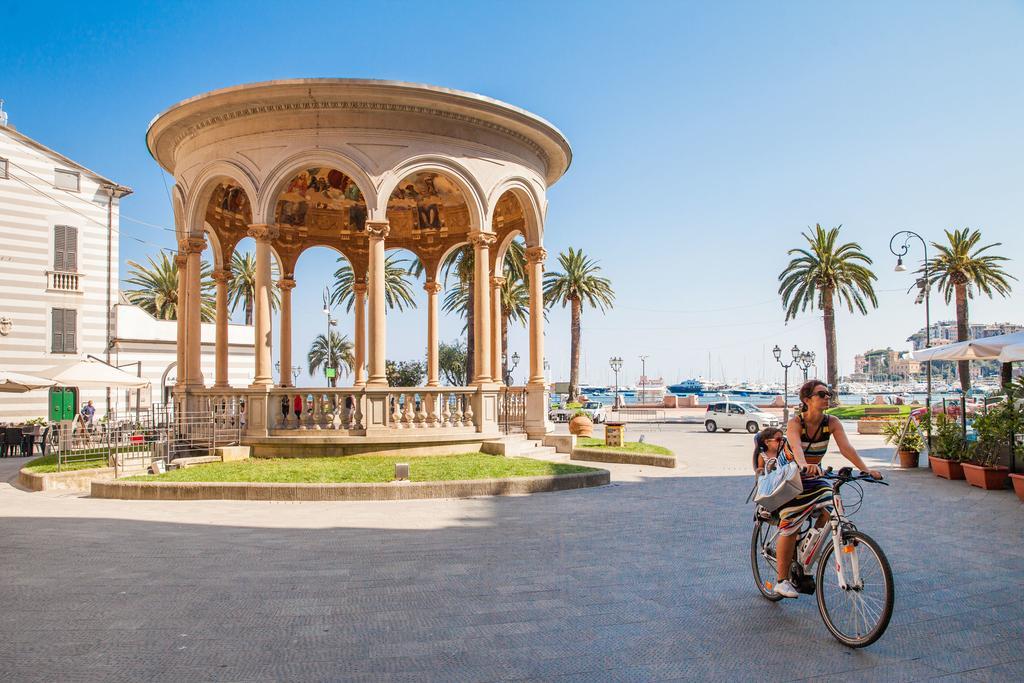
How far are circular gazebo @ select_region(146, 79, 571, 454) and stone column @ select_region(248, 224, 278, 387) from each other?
29 millimetres

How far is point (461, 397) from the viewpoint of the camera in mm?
19000

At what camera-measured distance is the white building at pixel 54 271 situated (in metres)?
33.3

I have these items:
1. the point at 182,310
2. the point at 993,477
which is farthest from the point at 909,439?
the point at 182,310

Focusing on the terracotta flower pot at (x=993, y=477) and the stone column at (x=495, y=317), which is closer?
the terracotta flower pot at (x=993, y=477)

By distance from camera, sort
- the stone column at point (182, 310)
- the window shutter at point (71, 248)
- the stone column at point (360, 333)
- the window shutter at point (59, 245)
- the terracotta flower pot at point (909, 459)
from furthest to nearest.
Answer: the window shutter at point (71, 248)
the window shutter at point (59, 245)
the stone column at point (360, 333)
the stone column at point (182, 310)
the terracotta flower pot at point (909, 459)

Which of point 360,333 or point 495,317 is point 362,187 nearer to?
point 495,317

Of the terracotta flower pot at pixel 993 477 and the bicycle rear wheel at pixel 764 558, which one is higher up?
the bicycle rear wheel at pixel 764 558

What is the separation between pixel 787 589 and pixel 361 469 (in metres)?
10.4

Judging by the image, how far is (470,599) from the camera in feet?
22.2

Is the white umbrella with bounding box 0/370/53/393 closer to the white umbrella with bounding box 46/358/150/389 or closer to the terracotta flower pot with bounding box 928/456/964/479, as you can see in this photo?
the white umbrella with bounding box 46/358/150/389

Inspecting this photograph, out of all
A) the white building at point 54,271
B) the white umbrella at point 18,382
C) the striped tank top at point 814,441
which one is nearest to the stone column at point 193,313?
the white umbrella at point 18,382

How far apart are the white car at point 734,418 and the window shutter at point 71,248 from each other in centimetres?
3285

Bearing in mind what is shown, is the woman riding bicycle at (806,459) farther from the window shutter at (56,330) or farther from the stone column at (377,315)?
the window shutter at (56,330)

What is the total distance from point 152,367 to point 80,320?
494 cm
